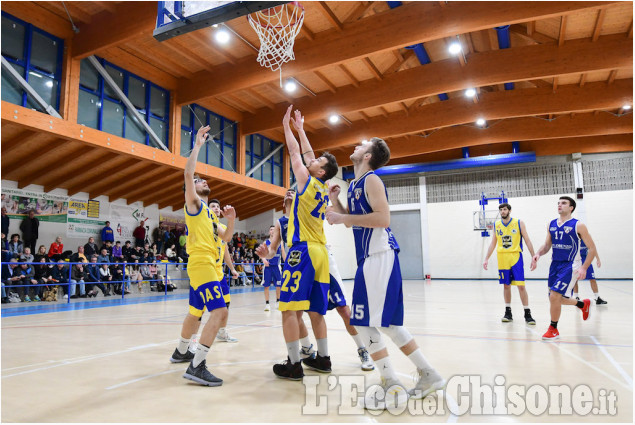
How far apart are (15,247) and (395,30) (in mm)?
11709

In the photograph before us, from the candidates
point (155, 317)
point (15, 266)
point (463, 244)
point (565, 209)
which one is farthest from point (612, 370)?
point (463, 244)

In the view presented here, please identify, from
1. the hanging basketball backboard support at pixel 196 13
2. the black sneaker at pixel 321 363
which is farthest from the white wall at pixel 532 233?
the black sneaker at pixel 321 363

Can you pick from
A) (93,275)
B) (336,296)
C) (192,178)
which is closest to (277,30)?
(192,178)

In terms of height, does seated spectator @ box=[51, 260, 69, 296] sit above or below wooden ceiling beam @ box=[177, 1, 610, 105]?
below

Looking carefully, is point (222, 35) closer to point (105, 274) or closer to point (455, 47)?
point (455, 47)

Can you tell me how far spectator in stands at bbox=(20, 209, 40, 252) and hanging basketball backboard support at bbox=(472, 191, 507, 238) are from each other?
727 inches

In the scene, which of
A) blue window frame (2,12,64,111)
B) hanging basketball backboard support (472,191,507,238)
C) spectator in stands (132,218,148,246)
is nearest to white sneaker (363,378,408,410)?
blue window frame (2,12,64,111)

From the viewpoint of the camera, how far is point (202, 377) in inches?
130

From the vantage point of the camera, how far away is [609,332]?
18.4 ft

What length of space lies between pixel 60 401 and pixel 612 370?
439 centimetres

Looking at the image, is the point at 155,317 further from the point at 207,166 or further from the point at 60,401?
the point at 207,166

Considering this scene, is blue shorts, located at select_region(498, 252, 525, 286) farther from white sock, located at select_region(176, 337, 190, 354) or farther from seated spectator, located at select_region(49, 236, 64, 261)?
seated spectator, located at select_region(49, 236, 64, 261)

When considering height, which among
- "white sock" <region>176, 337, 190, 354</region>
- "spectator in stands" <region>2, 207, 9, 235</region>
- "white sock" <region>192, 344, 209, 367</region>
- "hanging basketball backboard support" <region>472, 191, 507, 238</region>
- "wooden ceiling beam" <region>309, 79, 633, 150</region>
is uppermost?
"wooden ceiling beam" <region>309, 79, 633, 150</region>

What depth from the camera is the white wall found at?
20.0 m
